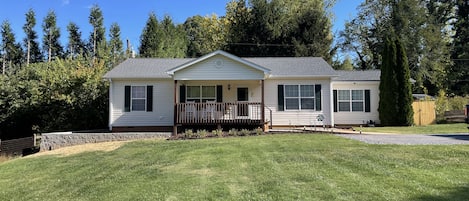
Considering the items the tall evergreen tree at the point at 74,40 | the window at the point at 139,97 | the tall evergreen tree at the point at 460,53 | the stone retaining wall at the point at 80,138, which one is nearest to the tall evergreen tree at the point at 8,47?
the tall evergreen tree at the point at 74,40

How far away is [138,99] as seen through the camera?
1594cm

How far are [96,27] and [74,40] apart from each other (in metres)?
3.10

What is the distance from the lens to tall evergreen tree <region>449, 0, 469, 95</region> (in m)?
32.1

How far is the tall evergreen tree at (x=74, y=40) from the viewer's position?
37.7 meters

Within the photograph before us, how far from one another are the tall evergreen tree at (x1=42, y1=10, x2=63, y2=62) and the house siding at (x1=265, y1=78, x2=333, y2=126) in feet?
105

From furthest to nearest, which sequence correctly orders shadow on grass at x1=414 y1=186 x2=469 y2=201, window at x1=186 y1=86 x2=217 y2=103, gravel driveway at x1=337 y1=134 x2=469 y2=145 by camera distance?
window at x1=186 y1=86 x2=217 y2=103, gravel driveway at x1=337 y1=134 x2=469 y2=145, shadow on grass at x1=414 y1=186 x2=469 y2=201

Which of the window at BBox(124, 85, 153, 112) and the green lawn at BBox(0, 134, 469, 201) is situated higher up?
the window at BBox(124, 85, 153, 112)

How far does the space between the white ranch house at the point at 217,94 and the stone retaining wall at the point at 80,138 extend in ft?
6.11

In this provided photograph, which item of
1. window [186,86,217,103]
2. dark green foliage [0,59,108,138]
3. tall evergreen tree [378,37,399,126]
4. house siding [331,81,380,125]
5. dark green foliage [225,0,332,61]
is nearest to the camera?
window [186,86,217,103]

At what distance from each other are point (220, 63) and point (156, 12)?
60.9 ft

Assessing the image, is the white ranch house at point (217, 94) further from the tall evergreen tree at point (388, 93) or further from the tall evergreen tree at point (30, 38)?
the tall evergreen tree at point (30, 38)

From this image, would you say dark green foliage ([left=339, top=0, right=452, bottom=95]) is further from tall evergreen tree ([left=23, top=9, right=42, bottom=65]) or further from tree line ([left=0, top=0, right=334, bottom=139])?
tall evergreen tree ([left=23, top=9, right=42, bottom=65])

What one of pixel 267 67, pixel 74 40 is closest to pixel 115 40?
pixel 74 40

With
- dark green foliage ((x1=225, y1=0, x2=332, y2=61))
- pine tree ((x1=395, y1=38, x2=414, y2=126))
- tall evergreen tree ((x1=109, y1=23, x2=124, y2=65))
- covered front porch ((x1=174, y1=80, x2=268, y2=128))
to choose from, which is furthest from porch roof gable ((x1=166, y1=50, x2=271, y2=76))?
tall evergreen tree ((x1=109, y1=23, x2=124, y2=65))
